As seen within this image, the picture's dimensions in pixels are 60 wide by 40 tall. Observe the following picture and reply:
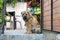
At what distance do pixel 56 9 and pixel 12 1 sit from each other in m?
8.93

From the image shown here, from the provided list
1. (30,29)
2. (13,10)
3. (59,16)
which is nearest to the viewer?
(59,16)

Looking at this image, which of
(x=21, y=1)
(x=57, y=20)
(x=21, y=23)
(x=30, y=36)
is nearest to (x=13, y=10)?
(x=21, y=1)

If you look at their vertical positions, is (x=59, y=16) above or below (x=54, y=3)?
below

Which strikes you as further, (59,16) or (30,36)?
(30,36)

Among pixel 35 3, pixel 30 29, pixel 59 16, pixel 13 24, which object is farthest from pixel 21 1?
pixel 59 16

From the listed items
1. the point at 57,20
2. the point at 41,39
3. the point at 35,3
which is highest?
the point at 35,3

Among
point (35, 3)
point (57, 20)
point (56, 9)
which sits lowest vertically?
point (57, 20)

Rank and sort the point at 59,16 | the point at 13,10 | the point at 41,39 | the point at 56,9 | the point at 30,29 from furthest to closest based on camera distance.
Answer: the point at 13,10
the point at 30,29
the point at 41,39
the point at 56,9
the point at 59,16

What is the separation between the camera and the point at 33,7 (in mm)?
11453

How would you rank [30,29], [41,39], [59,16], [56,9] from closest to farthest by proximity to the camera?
1. [59,16]
2. [56,9]
3. [41,39]
4. [30,29]

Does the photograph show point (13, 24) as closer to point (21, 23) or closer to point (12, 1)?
point (21, 23)

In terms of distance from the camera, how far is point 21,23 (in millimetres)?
11648

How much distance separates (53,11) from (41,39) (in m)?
0.75

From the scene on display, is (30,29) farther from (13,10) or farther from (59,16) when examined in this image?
(13,10)
